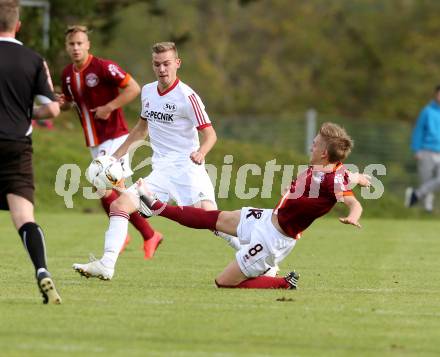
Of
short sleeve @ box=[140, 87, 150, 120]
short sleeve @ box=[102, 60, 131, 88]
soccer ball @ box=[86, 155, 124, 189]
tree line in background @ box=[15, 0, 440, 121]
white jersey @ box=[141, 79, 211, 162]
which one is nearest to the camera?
soccer ball @ box=[86, 155, 124, 189]

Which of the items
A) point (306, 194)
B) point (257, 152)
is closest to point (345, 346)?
point (306, 194)

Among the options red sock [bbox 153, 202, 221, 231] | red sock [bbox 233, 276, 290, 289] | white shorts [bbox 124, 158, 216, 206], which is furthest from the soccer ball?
red sock [bbox 233, 276, 290, 289]

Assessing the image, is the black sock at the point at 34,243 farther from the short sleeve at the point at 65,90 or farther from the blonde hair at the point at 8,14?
the short sleeve at the point at 65,90

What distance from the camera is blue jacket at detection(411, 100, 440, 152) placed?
21.4 m

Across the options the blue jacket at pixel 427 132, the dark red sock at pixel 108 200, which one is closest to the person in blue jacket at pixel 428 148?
the blue jacket at pixel 427 132

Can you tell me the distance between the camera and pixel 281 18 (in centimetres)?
5644

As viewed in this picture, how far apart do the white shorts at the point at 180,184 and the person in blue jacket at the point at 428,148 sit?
11.5 m

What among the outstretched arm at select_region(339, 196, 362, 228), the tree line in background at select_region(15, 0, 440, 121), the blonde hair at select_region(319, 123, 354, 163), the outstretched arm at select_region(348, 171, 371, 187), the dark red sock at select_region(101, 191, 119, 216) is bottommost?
the dark red sock at select_region(101, 191, 119, 216)

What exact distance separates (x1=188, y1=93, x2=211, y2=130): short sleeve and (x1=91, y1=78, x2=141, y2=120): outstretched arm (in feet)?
5.38

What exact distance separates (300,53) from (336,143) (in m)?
46.3

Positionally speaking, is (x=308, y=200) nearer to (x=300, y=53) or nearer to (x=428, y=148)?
(x=428, y=148)

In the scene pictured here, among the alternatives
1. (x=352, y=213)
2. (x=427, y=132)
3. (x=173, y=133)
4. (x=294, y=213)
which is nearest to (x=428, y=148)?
(x=427, y=132)

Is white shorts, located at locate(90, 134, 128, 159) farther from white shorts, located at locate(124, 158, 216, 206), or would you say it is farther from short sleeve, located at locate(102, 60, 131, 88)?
white shorts, located at locate(124, 158, 216, 206)

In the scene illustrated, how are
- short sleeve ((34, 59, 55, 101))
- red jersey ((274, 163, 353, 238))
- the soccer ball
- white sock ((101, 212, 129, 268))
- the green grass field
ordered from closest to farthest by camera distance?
1. the green grass field
2. short sleeve ((34, 59, 55, 101))
3. red jersey ((274, 163, 353, 238))
4. white sock ((101, 212, 129, 268))
5. the soccer ball
